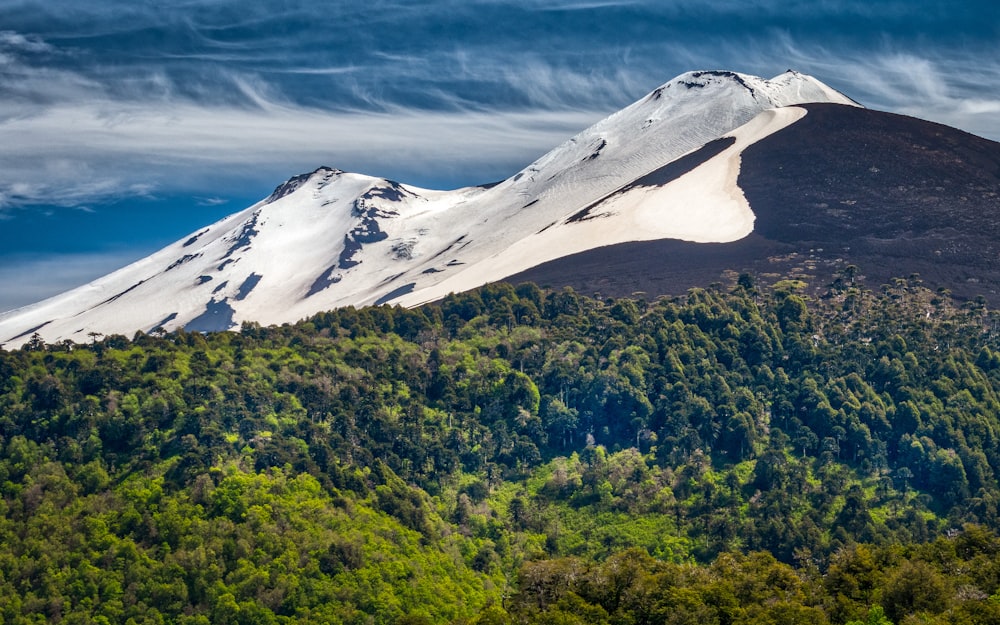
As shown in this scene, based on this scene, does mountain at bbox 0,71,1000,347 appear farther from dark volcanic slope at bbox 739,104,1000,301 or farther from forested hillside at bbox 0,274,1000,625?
forested hillside at bbox 0,274,1000,625

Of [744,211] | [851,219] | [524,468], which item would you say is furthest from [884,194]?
[524,468]

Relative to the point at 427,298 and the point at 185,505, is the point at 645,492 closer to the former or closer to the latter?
the point at 185,505

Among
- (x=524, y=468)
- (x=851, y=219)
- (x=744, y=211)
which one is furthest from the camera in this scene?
(x=744, y=211)

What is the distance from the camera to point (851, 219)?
151625 mm

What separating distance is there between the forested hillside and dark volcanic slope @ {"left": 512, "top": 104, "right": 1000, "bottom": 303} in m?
9.85

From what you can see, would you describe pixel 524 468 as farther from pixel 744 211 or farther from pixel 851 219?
pixel 744 211

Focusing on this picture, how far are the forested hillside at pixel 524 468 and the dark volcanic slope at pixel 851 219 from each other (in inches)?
388

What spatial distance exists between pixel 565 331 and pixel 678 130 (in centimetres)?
8457

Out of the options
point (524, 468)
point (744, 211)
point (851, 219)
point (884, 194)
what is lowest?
point (524, 468)

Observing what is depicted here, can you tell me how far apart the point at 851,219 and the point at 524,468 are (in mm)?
71190

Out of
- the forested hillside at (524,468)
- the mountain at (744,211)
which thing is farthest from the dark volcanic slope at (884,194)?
the forested hillside at (524,468)

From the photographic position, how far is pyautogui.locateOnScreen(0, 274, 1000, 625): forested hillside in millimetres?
64750

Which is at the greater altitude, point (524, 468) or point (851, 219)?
point (851, 219)

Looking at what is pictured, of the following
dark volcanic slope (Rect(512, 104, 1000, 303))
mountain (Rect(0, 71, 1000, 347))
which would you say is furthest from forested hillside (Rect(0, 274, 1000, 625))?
mountain (Rect(0, 71, 1000, 347))
